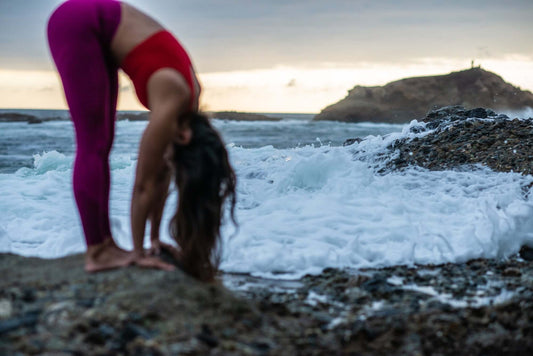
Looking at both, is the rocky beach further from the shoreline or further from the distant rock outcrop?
the distant rock outcrop

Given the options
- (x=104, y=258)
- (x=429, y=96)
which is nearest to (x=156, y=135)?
(x=104, y=258)

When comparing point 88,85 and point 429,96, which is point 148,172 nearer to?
point 88,85

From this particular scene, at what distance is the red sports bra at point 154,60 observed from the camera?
2400 millimetres

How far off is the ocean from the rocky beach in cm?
36

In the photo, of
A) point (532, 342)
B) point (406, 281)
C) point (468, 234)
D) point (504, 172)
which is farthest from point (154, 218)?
point (504, 172)

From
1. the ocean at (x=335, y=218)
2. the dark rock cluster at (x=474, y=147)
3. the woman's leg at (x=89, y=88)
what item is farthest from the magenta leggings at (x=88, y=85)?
the dark rock cluster at (x=474, y=147)

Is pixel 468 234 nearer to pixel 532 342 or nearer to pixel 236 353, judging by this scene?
pixel 532 342

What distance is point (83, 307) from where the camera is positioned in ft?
7.05

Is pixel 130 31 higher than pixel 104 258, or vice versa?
pixel 130 31

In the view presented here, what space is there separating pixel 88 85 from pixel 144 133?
0.36 meters

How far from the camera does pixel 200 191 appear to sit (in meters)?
2.46

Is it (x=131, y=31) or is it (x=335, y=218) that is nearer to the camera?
(x=131, y=31)

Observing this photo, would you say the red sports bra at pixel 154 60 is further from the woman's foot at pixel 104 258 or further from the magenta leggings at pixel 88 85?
the woman's foot at pixel 104 258

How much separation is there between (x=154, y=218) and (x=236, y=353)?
3.04 ft
